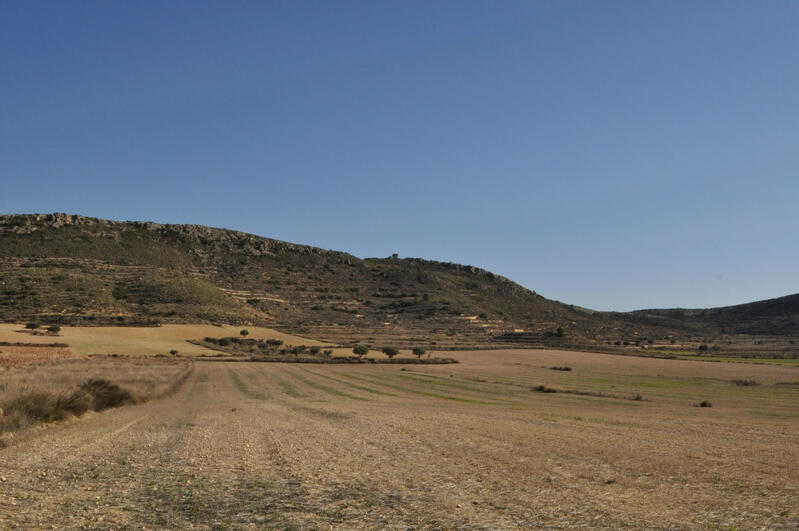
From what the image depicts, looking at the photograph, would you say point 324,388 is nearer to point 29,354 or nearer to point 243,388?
point 243,388

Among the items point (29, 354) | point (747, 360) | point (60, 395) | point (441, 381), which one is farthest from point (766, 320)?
point (60, 395)

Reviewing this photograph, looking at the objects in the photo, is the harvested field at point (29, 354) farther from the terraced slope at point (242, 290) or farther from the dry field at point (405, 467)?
the terraced slope at point (242, 290)

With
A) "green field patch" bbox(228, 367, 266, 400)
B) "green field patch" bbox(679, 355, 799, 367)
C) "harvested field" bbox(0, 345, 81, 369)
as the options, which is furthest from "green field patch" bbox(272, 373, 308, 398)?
"green field patch" bbox(679, 355, 799, 367)

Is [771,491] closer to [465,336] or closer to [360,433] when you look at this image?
[360,433]

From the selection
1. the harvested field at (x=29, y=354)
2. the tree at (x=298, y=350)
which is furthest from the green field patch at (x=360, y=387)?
the tree at (x=298, y=350)

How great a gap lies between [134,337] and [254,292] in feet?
184

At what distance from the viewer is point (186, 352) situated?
8344 centimetres

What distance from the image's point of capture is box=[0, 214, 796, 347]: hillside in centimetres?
11550

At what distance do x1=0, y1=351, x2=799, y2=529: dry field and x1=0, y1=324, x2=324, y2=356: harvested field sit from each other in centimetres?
5039

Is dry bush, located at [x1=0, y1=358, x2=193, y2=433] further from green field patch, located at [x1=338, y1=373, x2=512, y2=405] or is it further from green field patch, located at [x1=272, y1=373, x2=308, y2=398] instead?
green field patch, located at [x1=338, y1=373, x2=512, y2=405]

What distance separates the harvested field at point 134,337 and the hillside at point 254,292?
291 inches

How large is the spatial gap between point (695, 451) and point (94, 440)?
811 inches

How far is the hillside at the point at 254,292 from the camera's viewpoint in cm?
11550

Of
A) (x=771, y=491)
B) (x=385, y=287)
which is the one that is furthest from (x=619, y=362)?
(x=385, y=287)
